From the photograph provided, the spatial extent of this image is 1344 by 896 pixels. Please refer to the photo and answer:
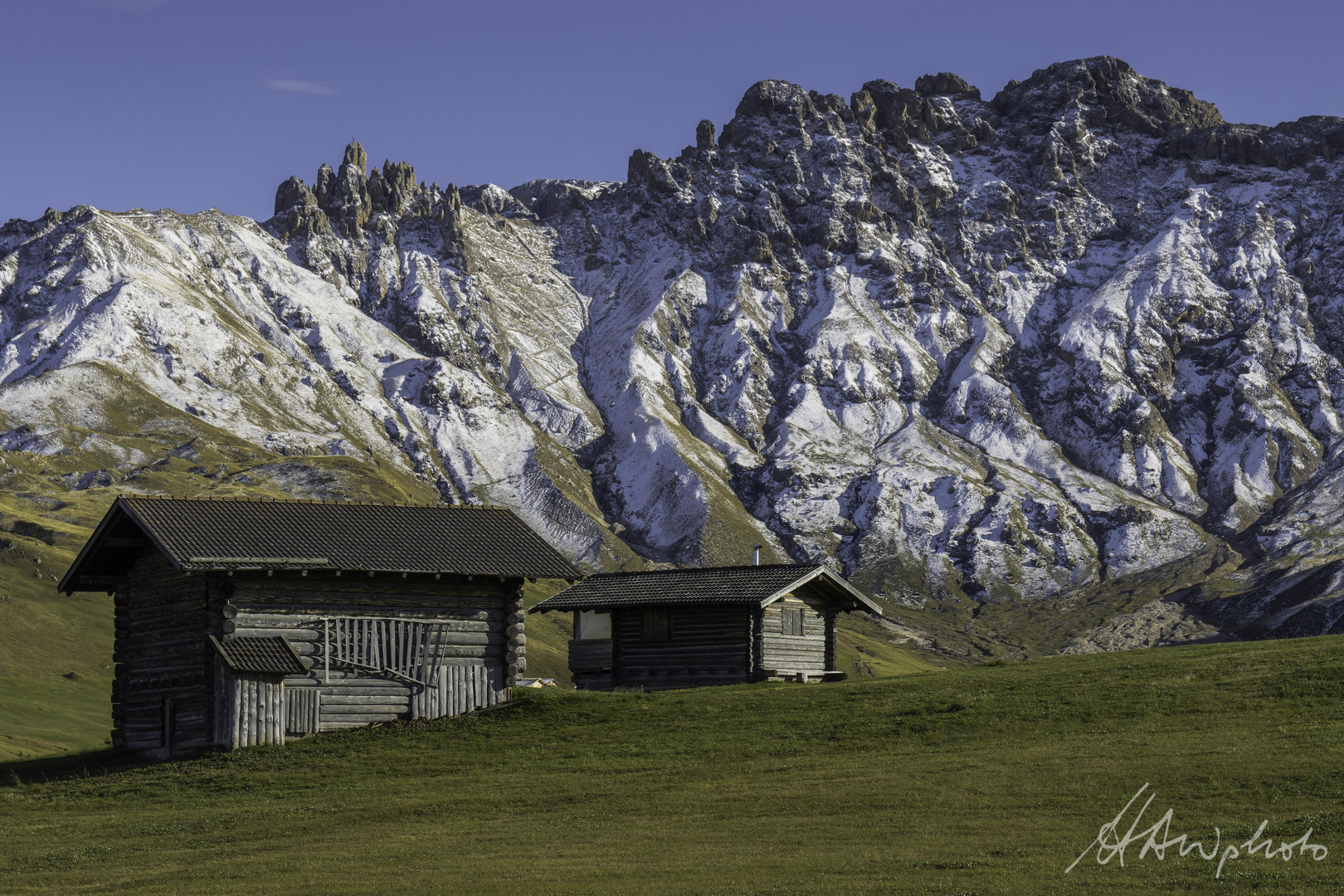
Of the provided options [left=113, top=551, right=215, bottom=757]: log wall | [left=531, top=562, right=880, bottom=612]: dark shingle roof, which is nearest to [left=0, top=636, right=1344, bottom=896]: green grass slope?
[left=113, top=551, right=215, bottom=757]: log wall

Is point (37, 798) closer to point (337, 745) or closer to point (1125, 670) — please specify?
point (337, 745)

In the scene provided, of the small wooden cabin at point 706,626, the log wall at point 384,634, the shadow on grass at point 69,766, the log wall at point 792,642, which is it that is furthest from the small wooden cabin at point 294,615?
the log wall at point 792,642

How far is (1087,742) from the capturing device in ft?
113

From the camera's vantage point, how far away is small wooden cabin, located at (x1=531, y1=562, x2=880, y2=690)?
58.6 m

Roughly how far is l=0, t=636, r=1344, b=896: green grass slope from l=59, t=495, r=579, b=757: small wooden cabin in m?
1.51

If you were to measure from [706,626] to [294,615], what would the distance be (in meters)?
20.9

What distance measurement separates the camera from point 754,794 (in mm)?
31422

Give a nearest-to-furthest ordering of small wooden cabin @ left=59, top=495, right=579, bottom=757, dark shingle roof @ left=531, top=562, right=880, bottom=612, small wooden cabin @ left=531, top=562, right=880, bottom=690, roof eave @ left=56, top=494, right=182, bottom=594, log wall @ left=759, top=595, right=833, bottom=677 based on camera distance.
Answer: small wooden cabin @ left=59, top=495, right=579, bottom=757, roof eave @ left=56, top=494, right=182, bottom=594, dark shingle roof @ left=531, top=562, right=880, bottom=612, small wooden cabin @ left=531, top=562, right=880, bottom=690, log wall @ left=759, top=595, right=833, bottom=677

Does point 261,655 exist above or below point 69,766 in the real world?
above

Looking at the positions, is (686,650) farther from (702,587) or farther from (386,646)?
(386,646)

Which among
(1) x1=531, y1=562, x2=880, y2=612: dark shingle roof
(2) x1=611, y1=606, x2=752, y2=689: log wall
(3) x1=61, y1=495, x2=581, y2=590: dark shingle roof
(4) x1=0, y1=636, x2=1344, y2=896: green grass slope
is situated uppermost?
(3) x1=61, y1=495, x2=581, y2=590: dark shingle roof

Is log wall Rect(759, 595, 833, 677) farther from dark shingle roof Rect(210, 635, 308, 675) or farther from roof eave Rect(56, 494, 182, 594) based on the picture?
roof eave Rect(56, 494, 182, 594)

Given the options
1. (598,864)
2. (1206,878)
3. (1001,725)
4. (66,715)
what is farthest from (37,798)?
(66,715)

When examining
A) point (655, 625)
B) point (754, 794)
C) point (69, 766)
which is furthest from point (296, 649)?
point (655, 625)
